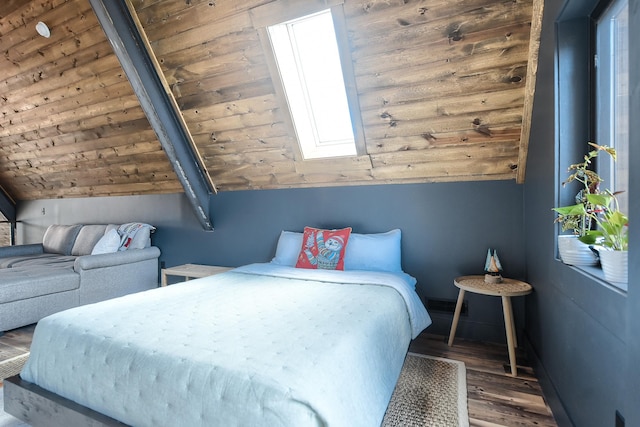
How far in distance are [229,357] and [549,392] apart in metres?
1.60

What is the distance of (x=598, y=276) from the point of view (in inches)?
45.3

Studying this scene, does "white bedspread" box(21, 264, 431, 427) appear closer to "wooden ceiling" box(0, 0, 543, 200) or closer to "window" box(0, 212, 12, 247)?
"wooden ceiling" box(0, 0, 543, 200)

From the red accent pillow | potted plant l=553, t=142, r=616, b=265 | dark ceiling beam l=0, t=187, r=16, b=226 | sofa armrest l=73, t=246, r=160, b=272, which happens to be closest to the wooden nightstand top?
potted plant l=553, t=142, r=616, b=265

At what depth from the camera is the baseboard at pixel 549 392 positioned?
1.42 m

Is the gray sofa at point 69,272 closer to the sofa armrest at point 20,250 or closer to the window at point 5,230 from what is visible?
the sofa armrest at point 20,250

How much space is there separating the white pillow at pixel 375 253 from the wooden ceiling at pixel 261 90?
52 cm

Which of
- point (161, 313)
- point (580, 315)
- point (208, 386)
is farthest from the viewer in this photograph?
point (161, 313)

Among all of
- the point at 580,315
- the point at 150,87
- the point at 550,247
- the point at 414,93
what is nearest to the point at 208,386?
the point at 580,315

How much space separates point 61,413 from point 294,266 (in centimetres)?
175

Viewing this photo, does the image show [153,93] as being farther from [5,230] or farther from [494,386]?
[5,230]

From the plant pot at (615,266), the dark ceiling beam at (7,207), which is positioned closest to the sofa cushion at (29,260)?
the dark ceiling beam at (7,207)

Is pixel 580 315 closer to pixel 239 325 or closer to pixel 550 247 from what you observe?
pixel 550 247

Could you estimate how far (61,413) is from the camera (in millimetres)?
1319

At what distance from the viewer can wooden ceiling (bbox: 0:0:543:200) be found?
1.94 metres
